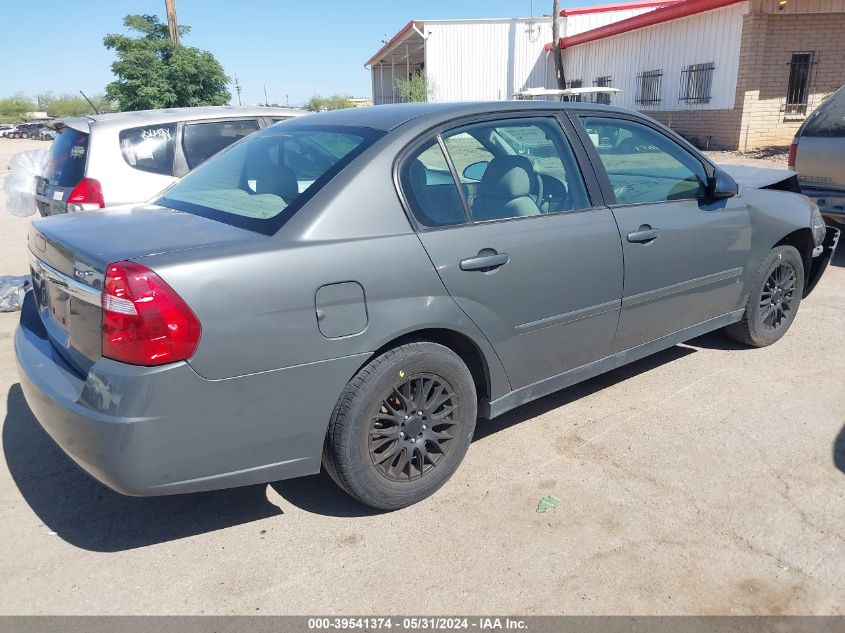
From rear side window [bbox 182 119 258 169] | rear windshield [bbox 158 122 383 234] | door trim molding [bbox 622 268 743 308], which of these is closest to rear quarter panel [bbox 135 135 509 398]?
rear windshield [bbox 158 122 383 234]

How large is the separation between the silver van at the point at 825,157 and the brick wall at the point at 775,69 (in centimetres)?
1194

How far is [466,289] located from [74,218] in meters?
1.79

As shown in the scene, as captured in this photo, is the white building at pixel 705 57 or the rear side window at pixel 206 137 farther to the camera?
the white building at pixel 705 57

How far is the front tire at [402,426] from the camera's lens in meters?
2.76

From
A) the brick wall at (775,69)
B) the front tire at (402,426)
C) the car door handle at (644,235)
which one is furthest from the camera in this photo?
the brick wall at (775,69)

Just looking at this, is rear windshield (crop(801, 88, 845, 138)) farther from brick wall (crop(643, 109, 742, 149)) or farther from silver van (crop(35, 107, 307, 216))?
brick wall (crop(643, 109, 742, 149))

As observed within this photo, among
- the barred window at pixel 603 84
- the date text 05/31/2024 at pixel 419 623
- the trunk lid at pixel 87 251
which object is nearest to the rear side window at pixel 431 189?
the trunk lid at pixel 87 251

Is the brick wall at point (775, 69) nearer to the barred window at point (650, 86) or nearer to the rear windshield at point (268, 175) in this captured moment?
the barred window at point (650, 86)

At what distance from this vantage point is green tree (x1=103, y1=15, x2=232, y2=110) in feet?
69.8

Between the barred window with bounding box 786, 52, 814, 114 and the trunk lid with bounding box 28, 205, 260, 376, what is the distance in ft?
64.0

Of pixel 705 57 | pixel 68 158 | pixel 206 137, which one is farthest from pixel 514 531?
pixel 705 57

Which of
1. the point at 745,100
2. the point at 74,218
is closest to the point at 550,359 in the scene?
the point at 74,218

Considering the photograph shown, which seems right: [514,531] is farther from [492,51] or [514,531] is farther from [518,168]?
[492,51]

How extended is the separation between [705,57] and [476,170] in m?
19.1
